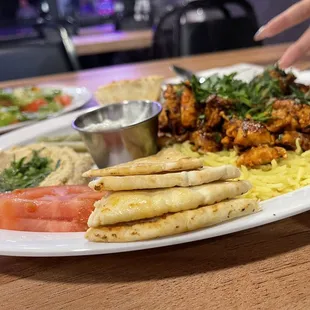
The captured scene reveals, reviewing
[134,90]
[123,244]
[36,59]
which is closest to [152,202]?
[123,244]

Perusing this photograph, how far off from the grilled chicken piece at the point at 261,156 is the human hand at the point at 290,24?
91 centimetres

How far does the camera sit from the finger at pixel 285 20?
9.67 feet

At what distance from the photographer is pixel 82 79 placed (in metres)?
5.13

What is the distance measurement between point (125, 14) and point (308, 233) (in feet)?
44.7

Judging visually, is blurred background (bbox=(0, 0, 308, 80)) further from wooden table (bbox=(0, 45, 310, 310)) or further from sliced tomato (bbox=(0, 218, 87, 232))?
wooden table (bbox=(0, 45, 310, 310))

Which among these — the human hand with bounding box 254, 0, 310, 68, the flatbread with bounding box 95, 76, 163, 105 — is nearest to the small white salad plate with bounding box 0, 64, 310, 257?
the human hand with bounding box 254, 0, 310, 68

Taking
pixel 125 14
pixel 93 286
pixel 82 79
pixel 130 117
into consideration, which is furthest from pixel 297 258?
pixel 125 14

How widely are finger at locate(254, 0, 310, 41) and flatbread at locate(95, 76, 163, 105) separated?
77 centimetres

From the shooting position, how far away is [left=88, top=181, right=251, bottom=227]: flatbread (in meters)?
1.44

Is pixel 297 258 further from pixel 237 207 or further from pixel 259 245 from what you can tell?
pixel 237 207

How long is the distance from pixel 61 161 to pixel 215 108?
849 mm

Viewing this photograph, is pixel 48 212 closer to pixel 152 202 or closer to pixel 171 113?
pixel 152 202

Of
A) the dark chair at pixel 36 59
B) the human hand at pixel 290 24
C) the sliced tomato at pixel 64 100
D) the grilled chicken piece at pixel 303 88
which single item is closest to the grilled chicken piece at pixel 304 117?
the grilled chicken piece at pixel 303 88

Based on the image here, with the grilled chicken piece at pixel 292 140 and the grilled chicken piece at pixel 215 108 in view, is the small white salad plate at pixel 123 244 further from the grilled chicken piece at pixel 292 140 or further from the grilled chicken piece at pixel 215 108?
the grilled chicken piece at pixel 215 108
